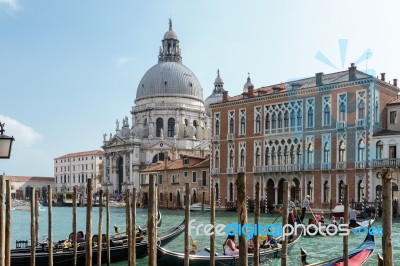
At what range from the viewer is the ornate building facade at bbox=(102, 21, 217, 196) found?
4878 cm

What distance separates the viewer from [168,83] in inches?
2037

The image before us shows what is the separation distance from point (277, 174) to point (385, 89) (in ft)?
19.2

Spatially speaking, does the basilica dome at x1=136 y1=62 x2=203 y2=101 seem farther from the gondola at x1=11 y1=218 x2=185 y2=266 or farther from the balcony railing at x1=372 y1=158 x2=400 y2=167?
the gondola at x1=11 y1=218 x2=185 y2=266

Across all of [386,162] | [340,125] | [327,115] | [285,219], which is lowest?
[285,219]

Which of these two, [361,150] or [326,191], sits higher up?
[361,150]

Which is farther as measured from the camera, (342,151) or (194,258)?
(342,151)

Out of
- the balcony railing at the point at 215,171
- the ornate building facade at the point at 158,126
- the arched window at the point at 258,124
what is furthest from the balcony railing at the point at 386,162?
the ornate building facade at the point at 158,126

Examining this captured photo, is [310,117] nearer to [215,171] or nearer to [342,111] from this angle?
[342,111]

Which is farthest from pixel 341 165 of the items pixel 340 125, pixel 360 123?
pixel 360 123

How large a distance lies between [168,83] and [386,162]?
30.9 metres

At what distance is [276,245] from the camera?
10891 mm

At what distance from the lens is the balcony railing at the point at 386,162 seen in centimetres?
2267

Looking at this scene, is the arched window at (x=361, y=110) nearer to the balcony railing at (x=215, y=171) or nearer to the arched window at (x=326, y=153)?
the arched window at (x=326, y=153)

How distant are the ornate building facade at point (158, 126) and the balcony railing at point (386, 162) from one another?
81.3 ft
